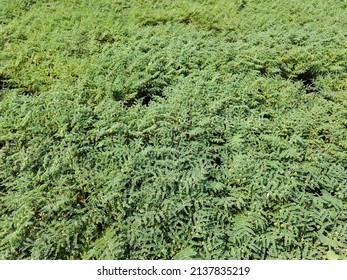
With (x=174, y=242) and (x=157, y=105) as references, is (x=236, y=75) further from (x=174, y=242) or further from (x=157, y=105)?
(x=174, y=242)

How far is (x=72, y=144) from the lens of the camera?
11.6 ft

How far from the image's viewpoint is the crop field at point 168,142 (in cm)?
307

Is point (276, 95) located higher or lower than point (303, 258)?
higher

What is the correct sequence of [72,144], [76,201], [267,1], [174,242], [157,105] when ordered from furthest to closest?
[267,1], [157,105], [72,144], [76,201], [174,242]

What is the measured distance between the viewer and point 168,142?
3633 mm

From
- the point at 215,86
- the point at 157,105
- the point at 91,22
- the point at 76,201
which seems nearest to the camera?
the point at 76,201

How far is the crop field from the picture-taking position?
3072 millimetres

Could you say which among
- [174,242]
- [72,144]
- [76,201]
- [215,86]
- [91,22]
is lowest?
[174,242]

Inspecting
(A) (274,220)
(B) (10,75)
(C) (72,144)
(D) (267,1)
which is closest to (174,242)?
(A) (274,220)

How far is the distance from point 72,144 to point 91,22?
297cm

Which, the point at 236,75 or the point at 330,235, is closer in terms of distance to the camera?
the point at 330,235

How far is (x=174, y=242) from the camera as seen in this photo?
3.02m

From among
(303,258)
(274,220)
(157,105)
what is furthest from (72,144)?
(303,258)

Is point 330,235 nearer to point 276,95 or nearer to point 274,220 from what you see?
point 274,220
